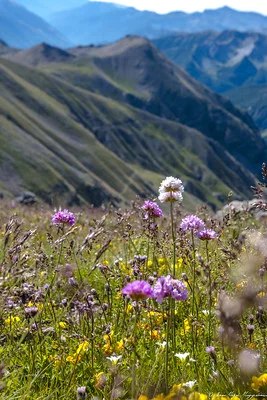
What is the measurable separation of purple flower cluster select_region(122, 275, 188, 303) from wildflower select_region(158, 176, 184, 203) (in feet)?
2.33

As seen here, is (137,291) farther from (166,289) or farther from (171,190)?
(171,190)

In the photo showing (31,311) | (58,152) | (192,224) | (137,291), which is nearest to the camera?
(137,291)

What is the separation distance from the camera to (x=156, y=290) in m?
2.60

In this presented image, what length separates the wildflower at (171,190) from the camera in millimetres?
3377

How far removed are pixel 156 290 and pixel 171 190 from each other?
0.97 metres

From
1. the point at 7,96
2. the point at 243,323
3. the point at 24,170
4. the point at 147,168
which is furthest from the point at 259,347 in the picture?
the point at 147,168

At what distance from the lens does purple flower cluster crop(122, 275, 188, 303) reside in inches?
88.3

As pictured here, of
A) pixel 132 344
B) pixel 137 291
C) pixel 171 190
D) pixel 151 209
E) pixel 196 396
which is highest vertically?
pixel 151 209

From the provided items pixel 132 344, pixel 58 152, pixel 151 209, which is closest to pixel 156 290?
pixel 132 344

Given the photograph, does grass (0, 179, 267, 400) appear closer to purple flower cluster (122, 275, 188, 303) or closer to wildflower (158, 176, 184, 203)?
purple flower cluster (122, 275, 188, 303)

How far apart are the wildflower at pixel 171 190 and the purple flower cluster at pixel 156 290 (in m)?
0.71

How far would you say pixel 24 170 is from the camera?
119 m

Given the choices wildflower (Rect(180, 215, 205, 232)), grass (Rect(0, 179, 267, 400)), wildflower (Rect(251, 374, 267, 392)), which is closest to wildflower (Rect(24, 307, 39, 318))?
grass (Rect(0, 179, 267, 400))

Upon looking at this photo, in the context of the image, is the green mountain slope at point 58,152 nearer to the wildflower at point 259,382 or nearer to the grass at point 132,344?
the grass at point 132,344
